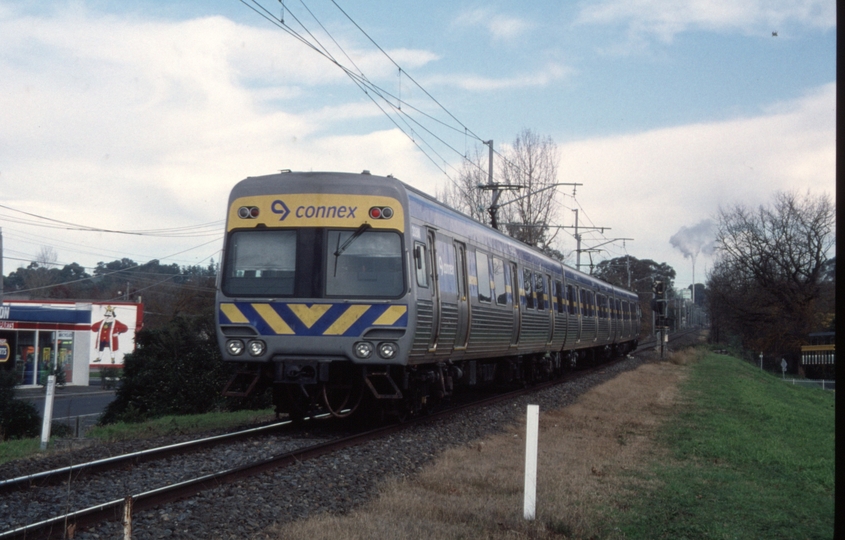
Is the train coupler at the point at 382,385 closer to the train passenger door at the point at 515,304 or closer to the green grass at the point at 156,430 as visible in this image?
the green grass at the point at 156,430

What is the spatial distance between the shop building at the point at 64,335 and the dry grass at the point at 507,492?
33344 mm

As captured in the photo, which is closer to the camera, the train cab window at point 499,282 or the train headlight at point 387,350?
the train headlight at point 387,350

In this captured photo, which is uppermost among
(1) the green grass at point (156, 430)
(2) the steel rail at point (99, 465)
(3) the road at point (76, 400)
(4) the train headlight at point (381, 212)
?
(4) the train headlight at point (381, 212)

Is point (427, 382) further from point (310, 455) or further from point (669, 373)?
point (669, 373)

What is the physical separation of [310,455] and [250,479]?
146 cm

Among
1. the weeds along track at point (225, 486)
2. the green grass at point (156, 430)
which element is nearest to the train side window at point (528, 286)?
the green grass at point (156, 430)

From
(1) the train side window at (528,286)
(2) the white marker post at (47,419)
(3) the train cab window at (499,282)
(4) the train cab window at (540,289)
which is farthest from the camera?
(4) the train cab window at (540,289)

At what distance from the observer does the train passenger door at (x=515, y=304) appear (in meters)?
17.9

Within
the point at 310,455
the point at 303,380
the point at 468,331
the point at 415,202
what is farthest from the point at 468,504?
the point at 468,331

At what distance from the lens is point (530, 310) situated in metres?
19.5

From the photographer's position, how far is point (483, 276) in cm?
1568

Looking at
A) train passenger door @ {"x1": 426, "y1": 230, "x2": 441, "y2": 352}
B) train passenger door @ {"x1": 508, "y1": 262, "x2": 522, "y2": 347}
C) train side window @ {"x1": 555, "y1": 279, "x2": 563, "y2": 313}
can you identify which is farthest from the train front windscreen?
train side window @ {"x1": 555, "y1": 279, "x2": 563, "y2": 313}

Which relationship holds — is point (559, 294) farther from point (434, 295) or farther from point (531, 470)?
point (531, 470)

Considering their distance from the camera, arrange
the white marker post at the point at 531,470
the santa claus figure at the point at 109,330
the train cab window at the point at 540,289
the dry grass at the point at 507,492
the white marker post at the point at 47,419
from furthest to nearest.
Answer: the santa claus figure at the point at 109,330, the train cab window at the point at 540,289, the white marker post at the point at 47,419, the white marker post at the point at 531,470, the dry grass at the point at 507,492
